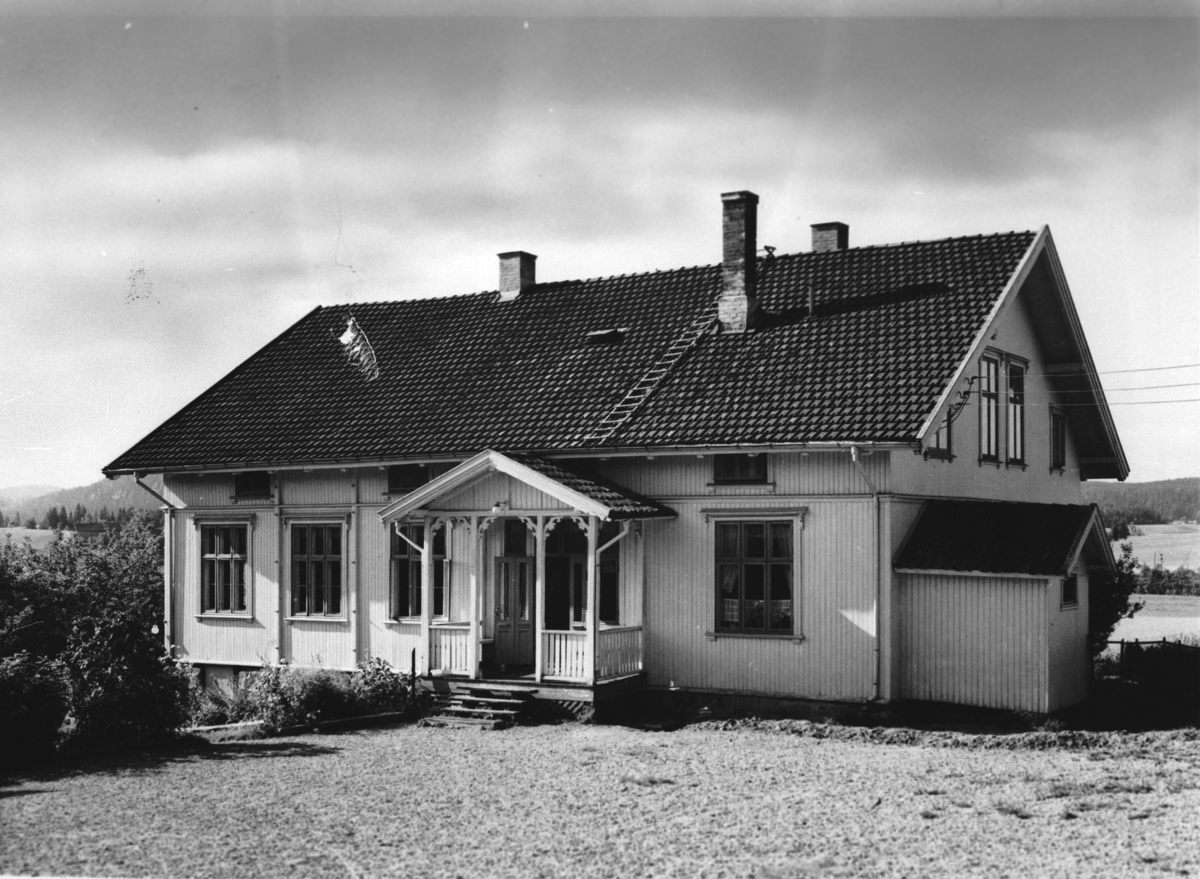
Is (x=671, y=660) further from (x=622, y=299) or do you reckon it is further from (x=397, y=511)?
(x=622, y=299)

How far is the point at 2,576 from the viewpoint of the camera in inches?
915

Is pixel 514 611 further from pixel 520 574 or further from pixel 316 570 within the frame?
pixel 316 570

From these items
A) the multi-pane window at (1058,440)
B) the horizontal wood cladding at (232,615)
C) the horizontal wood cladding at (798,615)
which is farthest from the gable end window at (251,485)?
the multi-pane window at (1058,440)

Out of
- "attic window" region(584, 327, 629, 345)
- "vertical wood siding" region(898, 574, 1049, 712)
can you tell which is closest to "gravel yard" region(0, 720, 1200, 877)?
"vertical wood siding" region(898, 574, 1049, 712)

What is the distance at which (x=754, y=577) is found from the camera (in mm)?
19453

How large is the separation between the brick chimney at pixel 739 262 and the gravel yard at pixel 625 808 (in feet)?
25.4

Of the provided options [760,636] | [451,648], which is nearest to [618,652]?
[760,636]

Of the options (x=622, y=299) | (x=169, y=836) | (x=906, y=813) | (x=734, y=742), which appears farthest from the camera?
(x=622, y=299)

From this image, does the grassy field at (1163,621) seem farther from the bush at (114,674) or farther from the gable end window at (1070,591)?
the bush at (114,674)

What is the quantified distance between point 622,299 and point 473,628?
774 centimetres

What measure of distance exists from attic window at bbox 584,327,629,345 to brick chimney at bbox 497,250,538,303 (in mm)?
3500

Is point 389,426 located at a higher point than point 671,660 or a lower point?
higher

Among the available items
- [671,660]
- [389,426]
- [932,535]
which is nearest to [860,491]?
[932,535]

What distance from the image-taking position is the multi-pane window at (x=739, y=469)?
19453 millimetres
